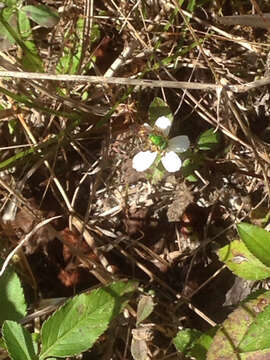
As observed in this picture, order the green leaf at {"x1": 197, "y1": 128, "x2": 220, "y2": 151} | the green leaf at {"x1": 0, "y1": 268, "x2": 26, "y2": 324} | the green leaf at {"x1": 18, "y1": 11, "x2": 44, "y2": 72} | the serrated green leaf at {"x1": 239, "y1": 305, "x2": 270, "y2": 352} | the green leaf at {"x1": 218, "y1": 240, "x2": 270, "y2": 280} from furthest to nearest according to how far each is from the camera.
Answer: the green leaf at {"x1": 18, "y1": 11, "x2": 44, "y2": 72} < the green leaf at {"x1": 197, "y1": 128, "x2": 220, "y2": 151} < the green leaf at {"x1": 0, "y1": 268, "x2": 26, "y2": 324} < the green leaf at {"x1": 218, "y1": 240, "x2": 270, "y2": 280} < the serrated green leaf at {"x1": 239, "y1": 305, "x2": 270, "y2": 352}

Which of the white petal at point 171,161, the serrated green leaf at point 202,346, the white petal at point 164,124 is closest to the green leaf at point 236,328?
the serrated green leaf at point 202,346

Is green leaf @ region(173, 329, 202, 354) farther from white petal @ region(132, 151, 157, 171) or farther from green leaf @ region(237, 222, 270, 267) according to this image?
white petal @ region(132, 151, 157, 171)

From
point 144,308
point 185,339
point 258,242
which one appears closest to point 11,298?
point 144,308

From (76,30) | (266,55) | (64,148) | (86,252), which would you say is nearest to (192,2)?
(266,55)

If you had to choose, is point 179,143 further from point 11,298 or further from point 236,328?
point 11,298

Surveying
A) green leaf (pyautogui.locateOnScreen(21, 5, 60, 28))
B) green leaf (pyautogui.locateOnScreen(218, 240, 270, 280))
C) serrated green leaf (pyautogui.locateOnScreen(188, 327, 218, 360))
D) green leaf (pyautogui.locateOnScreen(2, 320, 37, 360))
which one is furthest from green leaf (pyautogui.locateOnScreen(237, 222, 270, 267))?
green leaf (pyautogui.locateOnScreen(21, 5, 60, 28))

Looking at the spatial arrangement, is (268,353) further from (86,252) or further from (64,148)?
(64,148)

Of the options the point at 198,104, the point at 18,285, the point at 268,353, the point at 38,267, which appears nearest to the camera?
the point at 268,353
